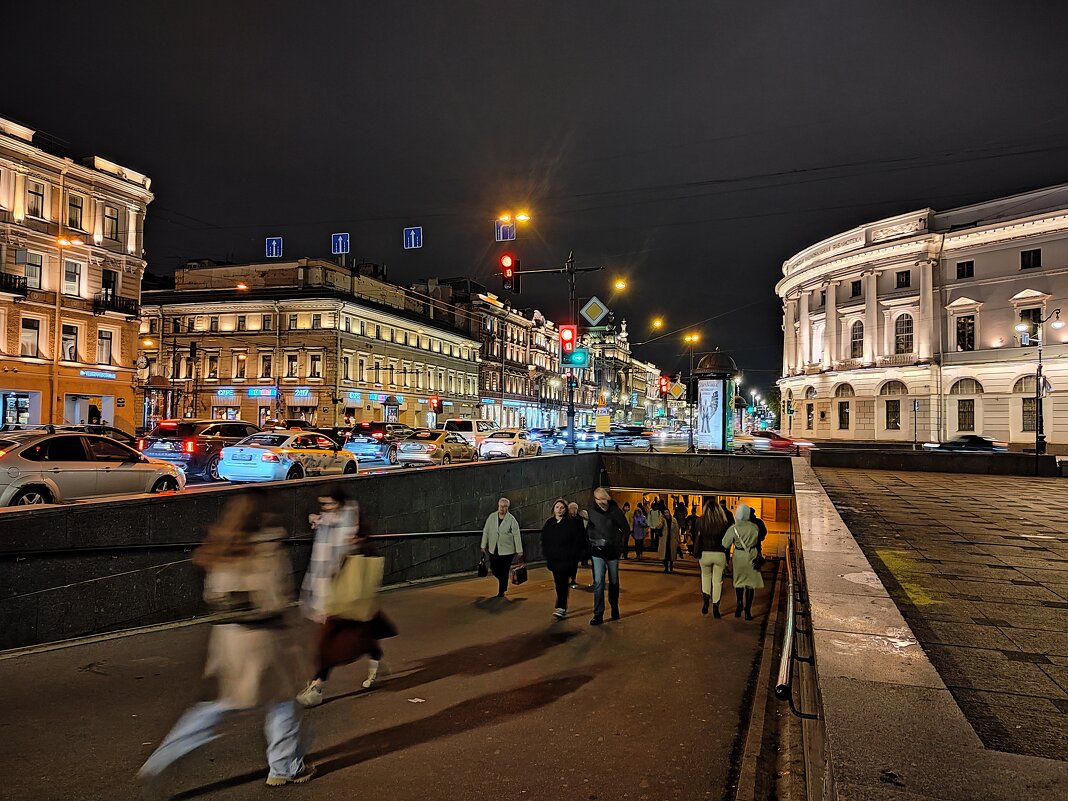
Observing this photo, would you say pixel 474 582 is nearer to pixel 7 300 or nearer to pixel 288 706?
pixel 288 706

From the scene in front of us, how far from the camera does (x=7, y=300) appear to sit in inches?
1377

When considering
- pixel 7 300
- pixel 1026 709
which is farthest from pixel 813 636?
pixel 7 300

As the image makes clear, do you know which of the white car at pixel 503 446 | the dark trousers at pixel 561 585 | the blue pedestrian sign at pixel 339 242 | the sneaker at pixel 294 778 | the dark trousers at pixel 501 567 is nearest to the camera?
the sneaker at pixel 294 778

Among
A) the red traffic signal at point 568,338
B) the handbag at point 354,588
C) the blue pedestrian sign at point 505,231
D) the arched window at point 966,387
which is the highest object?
the blue pedestrian sign at point 505,231

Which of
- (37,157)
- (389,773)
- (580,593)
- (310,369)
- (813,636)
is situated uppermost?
(37,157)

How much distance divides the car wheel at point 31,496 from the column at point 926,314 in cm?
5716

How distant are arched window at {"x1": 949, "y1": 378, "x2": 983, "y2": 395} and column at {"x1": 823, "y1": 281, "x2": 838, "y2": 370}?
1059 centimetres

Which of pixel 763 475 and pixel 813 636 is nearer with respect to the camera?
pixel 813 636

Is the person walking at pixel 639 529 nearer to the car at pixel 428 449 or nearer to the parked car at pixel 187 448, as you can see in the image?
the car at pixel 428 449

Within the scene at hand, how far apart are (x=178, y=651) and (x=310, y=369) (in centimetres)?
5007

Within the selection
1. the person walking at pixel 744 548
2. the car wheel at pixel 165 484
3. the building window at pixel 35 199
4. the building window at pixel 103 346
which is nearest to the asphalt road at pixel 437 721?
the person walking at pixel 744 548

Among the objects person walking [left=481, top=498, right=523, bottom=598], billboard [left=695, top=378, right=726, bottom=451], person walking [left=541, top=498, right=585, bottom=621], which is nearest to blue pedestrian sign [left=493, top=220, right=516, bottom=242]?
Result: person walking [left=481, top=498, right=523, bottom=598]

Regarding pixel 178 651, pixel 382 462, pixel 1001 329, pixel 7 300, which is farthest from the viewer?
pixel 1001 329

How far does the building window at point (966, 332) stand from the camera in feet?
170
